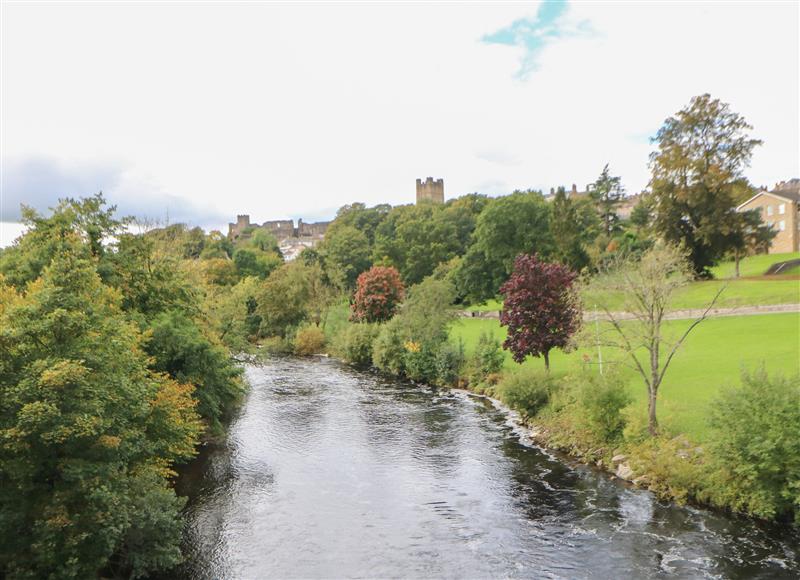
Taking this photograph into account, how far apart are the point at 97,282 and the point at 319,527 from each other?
910cm

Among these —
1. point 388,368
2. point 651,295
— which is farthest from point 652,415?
point 388,368

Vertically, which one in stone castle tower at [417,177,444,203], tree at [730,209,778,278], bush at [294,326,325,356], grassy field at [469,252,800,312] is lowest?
bush at [294,326,325,356]

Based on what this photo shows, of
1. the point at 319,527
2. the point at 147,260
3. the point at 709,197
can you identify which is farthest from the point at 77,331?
the point at 709,197

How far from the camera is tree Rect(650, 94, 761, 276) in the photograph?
42031 millimetres

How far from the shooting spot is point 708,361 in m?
25.1

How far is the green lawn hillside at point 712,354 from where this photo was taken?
1945cm

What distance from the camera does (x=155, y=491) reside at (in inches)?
527

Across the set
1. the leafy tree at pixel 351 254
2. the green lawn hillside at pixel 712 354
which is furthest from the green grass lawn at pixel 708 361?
the leafy tree at pixel 351 254

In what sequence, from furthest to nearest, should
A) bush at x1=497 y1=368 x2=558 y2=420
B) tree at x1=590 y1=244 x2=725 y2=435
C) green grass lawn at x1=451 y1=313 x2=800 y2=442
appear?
1. bush at x1=497 y1=368 x2=558 y2=420
2. green grass lawn at x1=451 y1=313 x2=800 y2=442
3. tree at x1=590 y1=244 x2=725 y2=435

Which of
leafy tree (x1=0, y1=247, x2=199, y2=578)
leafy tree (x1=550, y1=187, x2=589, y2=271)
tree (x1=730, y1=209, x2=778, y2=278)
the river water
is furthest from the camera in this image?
leafy tree (x1=550, y1=187, x2=589, y2=271)

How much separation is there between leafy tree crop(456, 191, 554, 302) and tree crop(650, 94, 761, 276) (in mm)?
16039

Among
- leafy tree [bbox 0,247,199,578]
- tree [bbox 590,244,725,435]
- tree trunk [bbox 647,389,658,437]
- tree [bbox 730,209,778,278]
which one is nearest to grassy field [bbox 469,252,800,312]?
tree [bbox 730,209,778,278]

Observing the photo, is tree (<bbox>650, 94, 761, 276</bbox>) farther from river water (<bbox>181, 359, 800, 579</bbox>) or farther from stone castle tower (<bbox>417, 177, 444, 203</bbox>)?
stone castle tower (<bbox>417, 177, 444, 203</bbox>)

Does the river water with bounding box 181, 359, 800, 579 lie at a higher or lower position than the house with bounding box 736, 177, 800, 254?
lower
